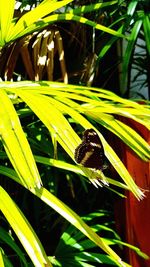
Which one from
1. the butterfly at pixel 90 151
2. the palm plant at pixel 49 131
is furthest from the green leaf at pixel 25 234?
the butterfly at pixel 90 151

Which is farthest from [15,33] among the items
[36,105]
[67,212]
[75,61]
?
[75,61]

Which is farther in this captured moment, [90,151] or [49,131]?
[49,131]

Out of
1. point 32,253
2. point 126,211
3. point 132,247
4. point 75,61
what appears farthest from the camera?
point 75,61

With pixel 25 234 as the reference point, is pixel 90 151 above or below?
above

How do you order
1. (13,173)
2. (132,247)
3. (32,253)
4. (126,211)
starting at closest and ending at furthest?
(32,253) < (13,173) < (132,247) < (126,211)

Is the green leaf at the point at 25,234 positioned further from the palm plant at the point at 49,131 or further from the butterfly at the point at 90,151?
the butterfly at the point at 90,151

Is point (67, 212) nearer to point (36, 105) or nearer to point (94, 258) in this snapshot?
point (36, 105)

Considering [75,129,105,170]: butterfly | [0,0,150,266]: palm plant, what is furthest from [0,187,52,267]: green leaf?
[75,129,105,170]: butterfly

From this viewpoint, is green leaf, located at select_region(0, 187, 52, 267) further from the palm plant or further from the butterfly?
the butterfly
